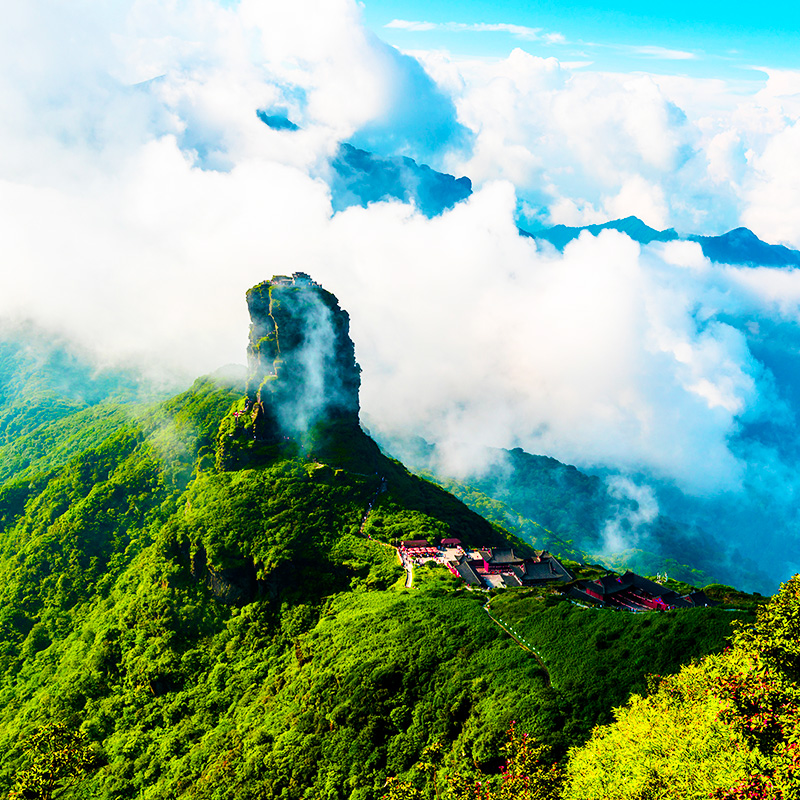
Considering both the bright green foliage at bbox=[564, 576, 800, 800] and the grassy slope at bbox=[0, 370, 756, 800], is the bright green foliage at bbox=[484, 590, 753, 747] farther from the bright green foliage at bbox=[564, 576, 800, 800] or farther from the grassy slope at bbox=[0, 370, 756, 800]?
the bright green foliage at bbox=[564, 576, 800, 800]

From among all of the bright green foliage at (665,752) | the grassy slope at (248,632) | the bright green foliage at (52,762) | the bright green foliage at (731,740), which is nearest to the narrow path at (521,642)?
the grassy slope at (248,632)

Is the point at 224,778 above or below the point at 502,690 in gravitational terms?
below

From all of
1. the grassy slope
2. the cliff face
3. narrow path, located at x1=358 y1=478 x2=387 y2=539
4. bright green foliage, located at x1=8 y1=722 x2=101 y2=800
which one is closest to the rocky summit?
the cliff face

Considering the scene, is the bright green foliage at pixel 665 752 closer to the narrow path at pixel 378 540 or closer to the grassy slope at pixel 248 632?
the grassy slope at pixel 248 632

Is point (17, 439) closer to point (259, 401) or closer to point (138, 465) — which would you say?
point (138, 465)

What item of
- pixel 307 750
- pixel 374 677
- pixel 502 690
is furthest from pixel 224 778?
pixel 502 690

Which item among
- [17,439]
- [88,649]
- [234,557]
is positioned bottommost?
[17,439]

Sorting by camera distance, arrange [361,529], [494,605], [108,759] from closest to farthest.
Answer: [494,605] < [108,759] < [361,529]
